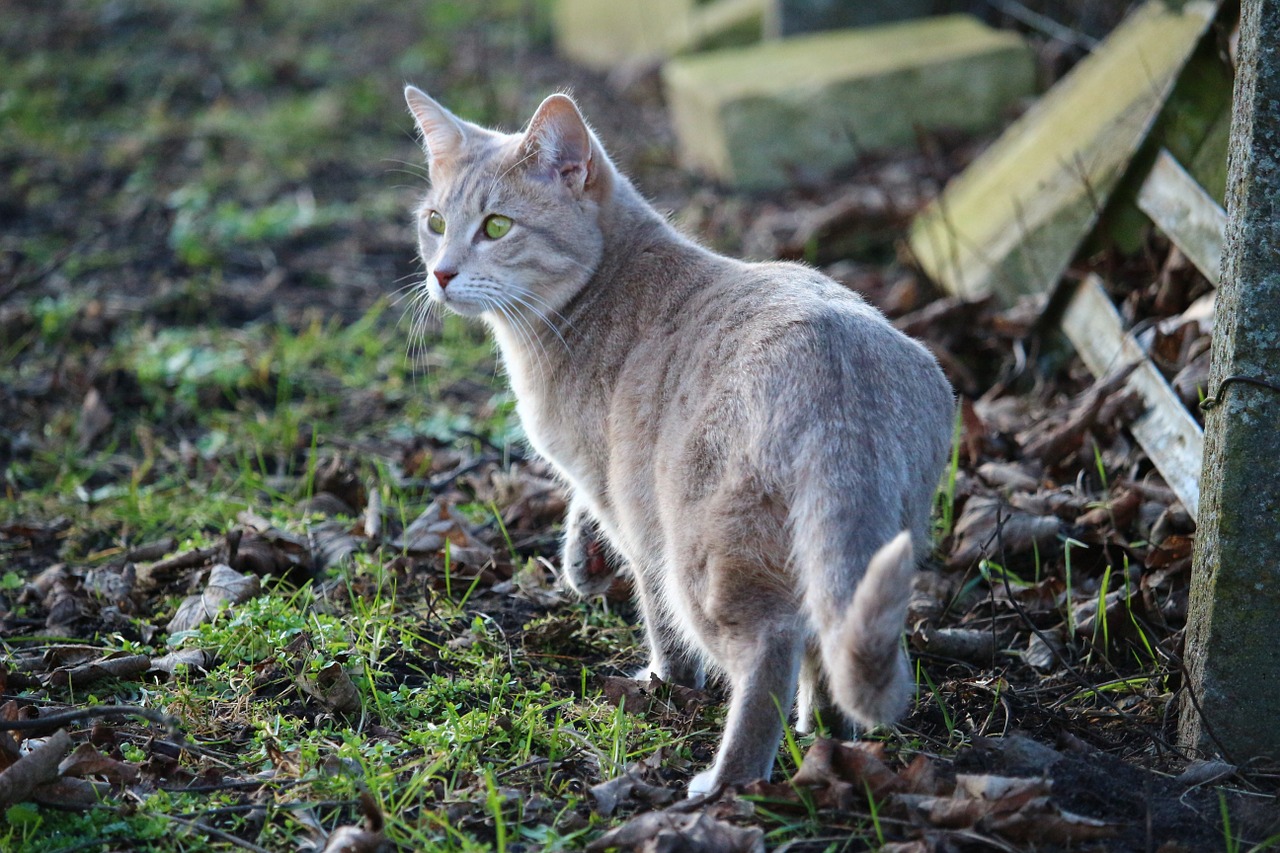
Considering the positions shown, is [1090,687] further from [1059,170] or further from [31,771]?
[1059,170]

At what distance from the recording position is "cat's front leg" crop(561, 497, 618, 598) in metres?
3.14

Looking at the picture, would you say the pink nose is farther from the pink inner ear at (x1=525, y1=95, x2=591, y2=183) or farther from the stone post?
the stone post

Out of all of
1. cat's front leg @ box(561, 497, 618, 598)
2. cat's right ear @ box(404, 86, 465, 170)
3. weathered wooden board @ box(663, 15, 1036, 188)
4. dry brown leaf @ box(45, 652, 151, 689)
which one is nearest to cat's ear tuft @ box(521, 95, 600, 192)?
cat's right ear @ box(404, 86, 465, 170)

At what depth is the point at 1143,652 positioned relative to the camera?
2779mm

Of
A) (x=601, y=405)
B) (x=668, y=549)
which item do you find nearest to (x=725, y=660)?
(x=668, y=549)

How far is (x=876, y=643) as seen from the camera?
1994 millimetres

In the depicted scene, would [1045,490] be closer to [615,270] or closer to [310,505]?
[615,270]

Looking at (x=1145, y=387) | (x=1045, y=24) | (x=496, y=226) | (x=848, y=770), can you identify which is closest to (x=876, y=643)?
(x=848, y=770)

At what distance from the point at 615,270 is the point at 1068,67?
4125 mm

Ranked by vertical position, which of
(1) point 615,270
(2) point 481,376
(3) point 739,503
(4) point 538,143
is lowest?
(2) point 481,376

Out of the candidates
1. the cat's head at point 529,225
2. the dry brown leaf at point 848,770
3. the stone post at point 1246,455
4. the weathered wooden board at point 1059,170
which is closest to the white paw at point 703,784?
the dry brown leaf at point 848,770

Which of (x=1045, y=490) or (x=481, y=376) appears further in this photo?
(x=481, y=376)

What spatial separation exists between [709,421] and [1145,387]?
1611mm

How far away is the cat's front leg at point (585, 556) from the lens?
124 inches
